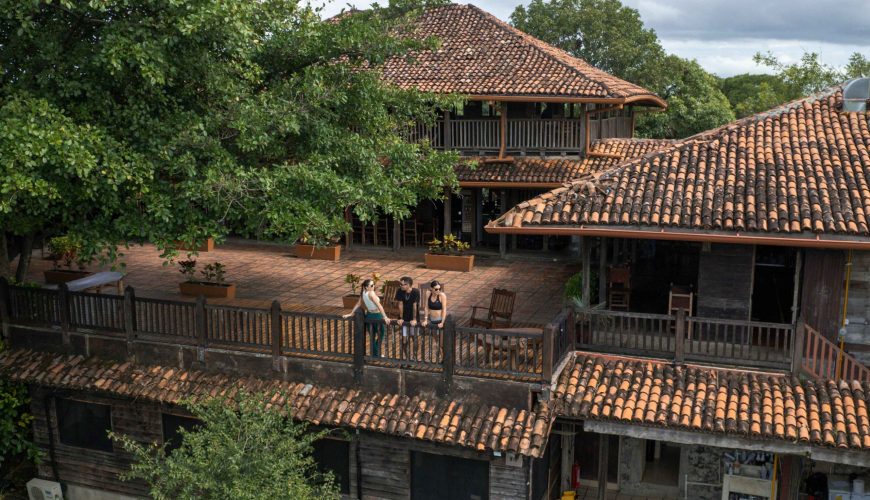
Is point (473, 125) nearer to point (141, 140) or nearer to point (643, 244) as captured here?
point (643, 244)

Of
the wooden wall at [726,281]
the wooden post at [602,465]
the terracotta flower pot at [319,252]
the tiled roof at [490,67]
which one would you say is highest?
the tiled roof at [490,67]

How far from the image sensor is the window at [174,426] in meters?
14.8

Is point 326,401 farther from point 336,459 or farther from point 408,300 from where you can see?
point 408,300

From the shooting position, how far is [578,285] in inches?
673

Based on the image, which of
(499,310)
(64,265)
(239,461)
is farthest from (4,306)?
(499,310)

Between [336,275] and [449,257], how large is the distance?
3.23 metres

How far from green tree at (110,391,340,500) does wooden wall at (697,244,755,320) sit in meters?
7.00

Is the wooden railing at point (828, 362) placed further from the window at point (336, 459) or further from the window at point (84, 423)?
the window at point (84, 423)

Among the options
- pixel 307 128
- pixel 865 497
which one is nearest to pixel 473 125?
pixel 307 128

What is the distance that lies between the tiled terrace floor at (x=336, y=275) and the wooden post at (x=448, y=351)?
15.2 feet

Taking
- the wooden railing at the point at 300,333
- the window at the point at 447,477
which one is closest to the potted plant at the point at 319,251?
the wooden railing at the point at 300,333

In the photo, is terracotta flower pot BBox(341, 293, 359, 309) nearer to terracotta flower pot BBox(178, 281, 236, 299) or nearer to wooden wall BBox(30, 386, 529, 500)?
terracotta flower pot BBox(178, 281, 236, 299)

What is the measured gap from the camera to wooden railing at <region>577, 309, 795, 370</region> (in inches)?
516

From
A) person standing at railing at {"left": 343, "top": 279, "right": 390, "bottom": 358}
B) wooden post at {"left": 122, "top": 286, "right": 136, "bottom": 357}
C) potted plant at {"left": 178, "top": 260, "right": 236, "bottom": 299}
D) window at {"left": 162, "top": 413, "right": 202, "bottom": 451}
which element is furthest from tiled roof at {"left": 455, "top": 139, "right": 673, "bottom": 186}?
window at {"left": 162, "top": 413, "right": 202, "bottom": 451}
